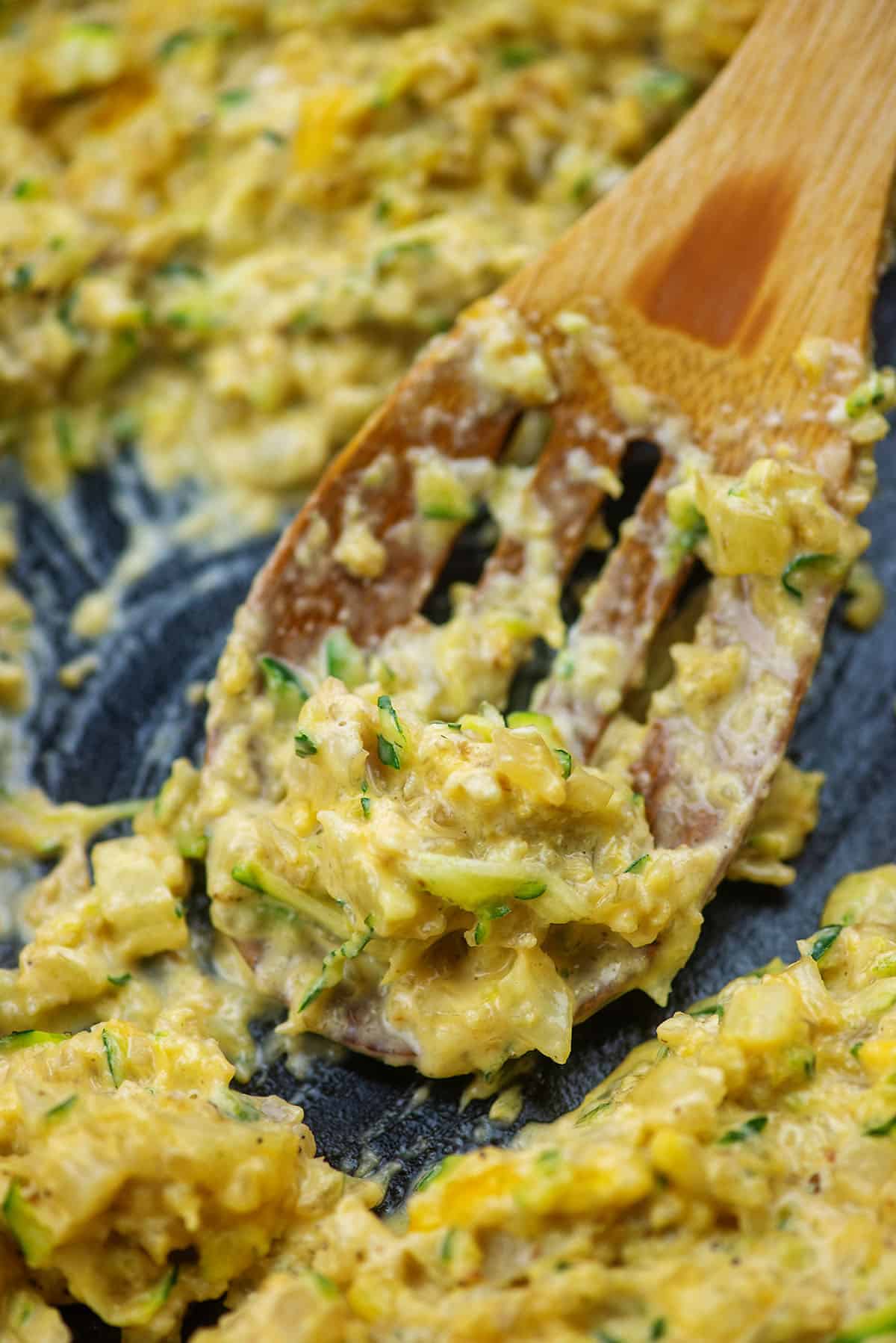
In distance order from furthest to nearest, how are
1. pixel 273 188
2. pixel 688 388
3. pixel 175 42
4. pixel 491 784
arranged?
pixel 175 42, pixel 273 188, pixel 688 388, pixel 491 784

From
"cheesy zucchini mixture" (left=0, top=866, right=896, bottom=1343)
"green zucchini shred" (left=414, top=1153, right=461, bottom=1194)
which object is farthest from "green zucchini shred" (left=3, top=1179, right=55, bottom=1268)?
"green zucchini shred" (left=414, top=1153, right=461, bottom=1194)

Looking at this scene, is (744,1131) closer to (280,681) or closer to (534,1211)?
(534,1211)

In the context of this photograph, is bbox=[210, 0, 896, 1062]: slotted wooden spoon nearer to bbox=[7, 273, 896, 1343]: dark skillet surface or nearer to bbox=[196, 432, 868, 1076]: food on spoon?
bbox=[196, 432, 868, 1076]: food on spoon

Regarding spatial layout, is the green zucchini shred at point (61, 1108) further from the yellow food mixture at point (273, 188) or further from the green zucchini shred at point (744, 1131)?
the yellow food mixture at point (273, 188)

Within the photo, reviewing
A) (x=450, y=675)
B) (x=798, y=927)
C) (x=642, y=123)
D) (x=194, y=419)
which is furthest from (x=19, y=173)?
(x=798, y=927)

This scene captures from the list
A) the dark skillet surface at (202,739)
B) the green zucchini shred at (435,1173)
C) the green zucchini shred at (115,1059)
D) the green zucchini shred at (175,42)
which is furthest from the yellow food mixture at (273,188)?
the green zucchini shred at (435,1173)

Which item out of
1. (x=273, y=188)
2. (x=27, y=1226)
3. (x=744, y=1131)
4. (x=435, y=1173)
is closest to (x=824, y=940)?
(x=744, y=1131)
